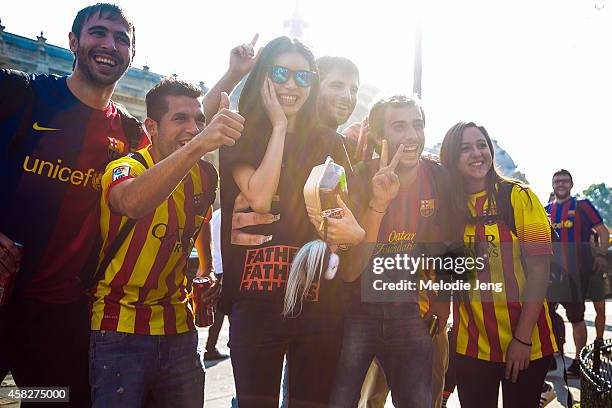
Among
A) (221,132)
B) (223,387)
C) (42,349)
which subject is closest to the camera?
(221,132)

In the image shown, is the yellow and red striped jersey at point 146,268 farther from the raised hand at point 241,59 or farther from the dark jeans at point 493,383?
the dark jeans at point 493,383

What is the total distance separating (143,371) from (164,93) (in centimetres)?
139

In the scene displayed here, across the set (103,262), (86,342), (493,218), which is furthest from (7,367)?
(493,218)

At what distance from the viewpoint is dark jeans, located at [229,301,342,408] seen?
2.10 m

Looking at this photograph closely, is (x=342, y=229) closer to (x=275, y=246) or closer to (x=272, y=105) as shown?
(x=275, y=246)

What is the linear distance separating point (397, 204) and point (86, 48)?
6.31ft

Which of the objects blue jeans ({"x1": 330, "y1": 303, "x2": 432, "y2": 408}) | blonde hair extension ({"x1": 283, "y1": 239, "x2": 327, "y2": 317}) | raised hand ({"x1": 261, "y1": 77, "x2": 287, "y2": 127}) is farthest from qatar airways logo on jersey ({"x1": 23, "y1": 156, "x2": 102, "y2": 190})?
blue jeans ({"x1": 330, "y1": 303, "x2": 432, "y2": 408})

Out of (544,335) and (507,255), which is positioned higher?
(507,255)

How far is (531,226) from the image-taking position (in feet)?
Result: 8.91

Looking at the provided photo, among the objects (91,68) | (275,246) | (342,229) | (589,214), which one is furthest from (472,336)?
(589,214)

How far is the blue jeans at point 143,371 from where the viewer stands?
2002 mm

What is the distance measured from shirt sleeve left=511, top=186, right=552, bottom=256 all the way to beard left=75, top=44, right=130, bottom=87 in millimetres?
2385

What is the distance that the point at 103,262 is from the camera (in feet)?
7.15

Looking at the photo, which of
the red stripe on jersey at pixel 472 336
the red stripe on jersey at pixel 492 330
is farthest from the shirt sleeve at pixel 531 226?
the red stripe on jersey at pixel 472 336
